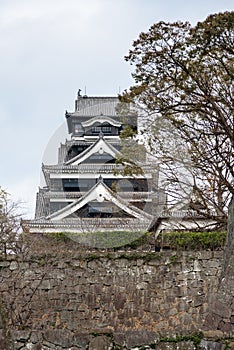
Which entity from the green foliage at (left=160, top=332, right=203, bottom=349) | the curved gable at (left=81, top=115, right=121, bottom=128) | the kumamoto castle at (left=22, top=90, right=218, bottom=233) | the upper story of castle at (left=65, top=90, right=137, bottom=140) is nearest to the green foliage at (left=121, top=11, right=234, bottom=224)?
the kumamoto castle at (left=22, top=90, right=218, bottom=233)

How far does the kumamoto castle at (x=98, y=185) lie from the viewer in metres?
12.9

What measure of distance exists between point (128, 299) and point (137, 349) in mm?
6231

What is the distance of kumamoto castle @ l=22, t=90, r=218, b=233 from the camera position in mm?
12938

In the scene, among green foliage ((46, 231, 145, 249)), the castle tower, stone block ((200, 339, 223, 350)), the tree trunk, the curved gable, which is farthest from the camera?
the curved gable

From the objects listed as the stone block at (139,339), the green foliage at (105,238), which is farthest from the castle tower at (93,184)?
the stone block at (139,339)

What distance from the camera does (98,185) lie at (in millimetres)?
19547

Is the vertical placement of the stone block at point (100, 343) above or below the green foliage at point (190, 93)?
below

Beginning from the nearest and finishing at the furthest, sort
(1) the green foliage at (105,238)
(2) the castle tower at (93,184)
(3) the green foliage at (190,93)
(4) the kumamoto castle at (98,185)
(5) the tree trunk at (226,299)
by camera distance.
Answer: (5) the tree trunk at (226,299), (3) the green foliage at (190,93), (1) the green foliage at (105,238), (4) the kumamoto castle at (98,185), (2) the castle tower at (93,184)

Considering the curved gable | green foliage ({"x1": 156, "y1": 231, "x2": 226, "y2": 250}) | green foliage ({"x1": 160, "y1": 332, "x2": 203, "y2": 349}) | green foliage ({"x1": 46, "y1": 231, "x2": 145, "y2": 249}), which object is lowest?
green foliage ({"x1": 160, "y1": 332, "x2": 203, "y2": 349})

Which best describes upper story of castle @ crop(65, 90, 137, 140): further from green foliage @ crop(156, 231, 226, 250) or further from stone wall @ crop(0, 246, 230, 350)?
stone wall @ crop(0, 246, 230, 350)

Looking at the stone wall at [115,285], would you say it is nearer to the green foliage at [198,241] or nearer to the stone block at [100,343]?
the green foliage at [198,241]

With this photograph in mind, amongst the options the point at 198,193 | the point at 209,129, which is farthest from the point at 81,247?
the point at 209,129

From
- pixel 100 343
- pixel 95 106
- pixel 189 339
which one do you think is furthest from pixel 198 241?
pixel 95 106

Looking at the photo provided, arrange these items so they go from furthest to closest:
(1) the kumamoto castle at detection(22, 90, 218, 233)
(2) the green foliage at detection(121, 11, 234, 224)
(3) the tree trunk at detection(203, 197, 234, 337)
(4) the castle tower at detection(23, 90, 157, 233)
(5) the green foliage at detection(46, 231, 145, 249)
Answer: (4) the castle tower at detection(23, 90, 157, 233) < (1) the kumamoto castle at detection(22, 90, 218, 233) < (5) the green foliage at detection(46, 231, 145, 249) < (2) the green foliage at detection(121, 11, 234, 224) < (3) the tree trunk at detection(203, 197, 234, 337)
